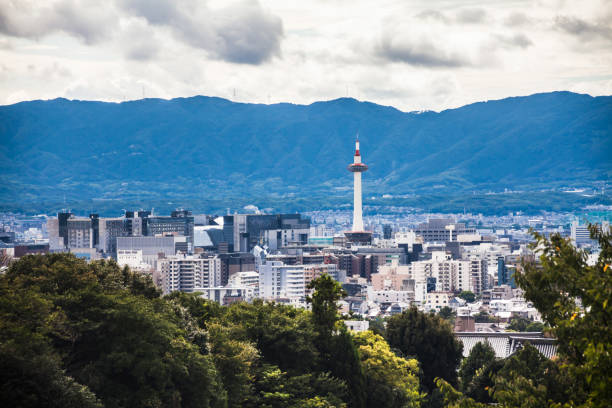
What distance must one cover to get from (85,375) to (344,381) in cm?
1197

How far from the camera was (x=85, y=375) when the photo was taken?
2072 centimetres

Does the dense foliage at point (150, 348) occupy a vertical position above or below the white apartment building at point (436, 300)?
above

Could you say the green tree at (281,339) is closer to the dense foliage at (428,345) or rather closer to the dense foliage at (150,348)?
the dense foliage at (150,348)

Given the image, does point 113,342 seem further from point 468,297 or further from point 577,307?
point 468,297

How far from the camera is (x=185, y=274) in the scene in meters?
138

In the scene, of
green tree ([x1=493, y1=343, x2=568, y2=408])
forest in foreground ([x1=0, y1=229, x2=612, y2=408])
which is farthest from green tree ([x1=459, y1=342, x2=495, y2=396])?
green tree ([x1=493, y1=343, x2=568, y2=408])

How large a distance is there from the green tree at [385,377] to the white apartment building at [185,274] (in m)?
95.1

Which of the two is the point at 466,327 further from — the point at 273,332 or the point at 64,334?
the point at 64,334

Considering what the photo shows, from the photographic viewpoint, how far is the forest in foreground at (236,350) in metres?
15.0

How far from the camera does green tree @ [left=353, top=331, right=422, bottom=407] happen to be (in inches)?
1377

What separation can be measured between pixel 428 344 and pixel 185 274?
95472 millimetres

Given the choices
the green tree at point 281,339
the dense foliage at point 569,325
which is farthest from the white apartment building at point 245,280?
the dense foliage at point 569,325

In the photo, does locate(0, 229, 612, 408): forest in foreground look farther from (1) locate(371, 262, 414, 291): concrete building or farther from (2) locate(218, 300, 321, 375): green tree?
(1) locate(371, 262, 414, 291): concrete building

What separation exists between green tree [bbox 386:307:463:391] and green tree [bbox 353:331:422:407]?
16.6 ft
